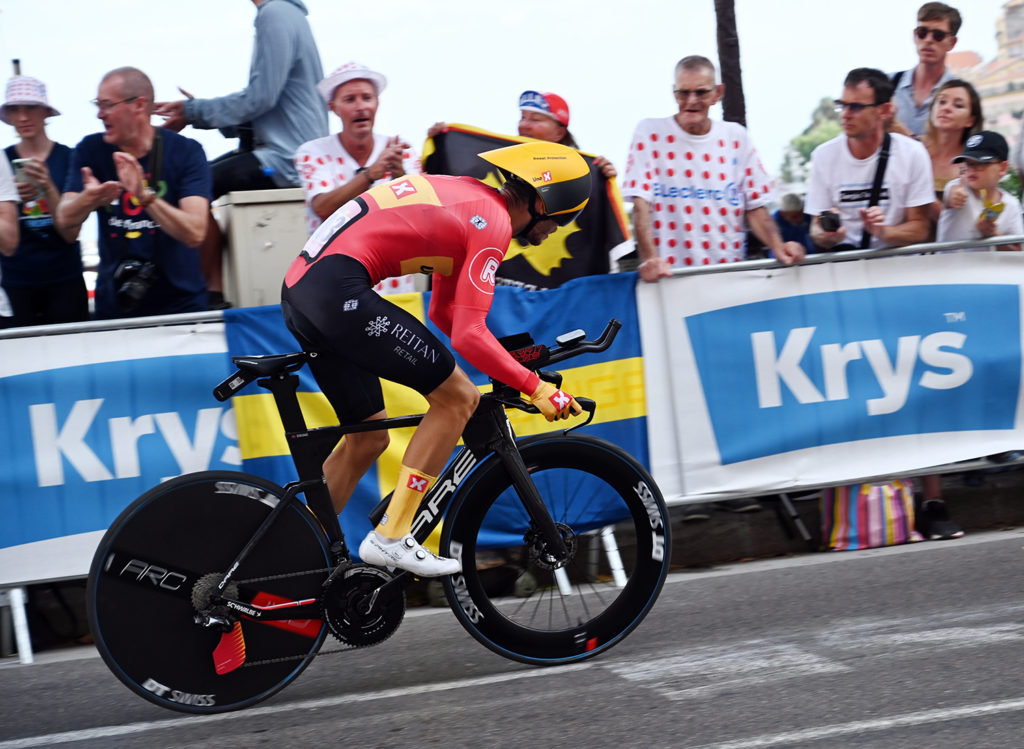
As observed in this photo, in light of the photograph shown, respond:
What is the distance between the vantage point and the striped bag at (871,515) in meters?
6.75

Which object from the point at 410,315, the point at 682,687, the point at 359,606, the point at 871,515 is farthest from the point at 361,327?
the point at 871,515

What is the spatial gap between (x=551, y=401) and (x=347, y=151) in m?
2.88

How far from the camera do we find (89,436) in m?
5.81

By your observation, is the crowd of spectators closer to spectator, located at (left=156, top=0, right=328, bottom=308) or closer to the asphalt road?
spectator, located at (left=156, top=0, right=328, bottom=308)

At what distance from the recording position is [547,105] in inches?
276

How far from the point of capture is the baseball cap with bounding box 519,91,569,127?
6996 millimetres

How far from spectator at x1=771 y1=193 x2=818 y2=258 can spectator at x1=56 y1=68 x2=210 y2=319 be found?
374 cm

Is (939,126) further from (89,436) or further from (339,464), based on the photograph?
(89,436)

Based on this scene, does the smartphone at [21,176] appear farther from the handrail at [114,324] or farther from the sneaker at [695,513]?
the sneaker at [695,513]

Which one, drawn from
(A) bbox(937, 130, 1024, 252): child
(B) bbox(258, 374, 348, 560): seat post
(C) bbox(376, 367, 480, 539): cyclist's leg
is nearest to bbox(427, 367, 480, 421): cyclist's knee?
(C) bbox(376, 367, 480, 539): cyclist's leg

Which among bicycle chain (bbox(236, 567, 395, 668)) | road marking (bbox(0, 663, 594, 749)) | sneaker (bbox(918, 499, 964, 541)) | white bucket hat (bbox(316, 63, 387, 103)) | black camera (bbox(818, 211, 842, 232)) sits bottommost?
sneaker (bbox(918, 499, 964, 541))

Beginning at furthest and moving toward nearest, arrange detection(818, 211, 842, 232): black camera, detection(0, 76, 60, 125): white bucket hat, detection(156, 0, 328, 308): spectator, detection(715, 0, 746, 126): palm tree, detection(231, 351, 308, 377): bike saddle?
detection(715, 0, 746, 126): palm tree < detection(156, 0, 328, 308): spectator < detection(818, 211, 842, 232): black camera < detection(0, 76, 60, 125): white bucket hat < detection(231, 351, 308, 377): bike saddle

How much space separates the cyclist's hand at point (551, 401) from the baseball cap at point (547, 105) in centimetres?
310

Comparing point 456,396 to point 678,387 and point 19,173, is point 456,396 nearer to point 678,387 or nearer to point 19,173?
point 678,387
